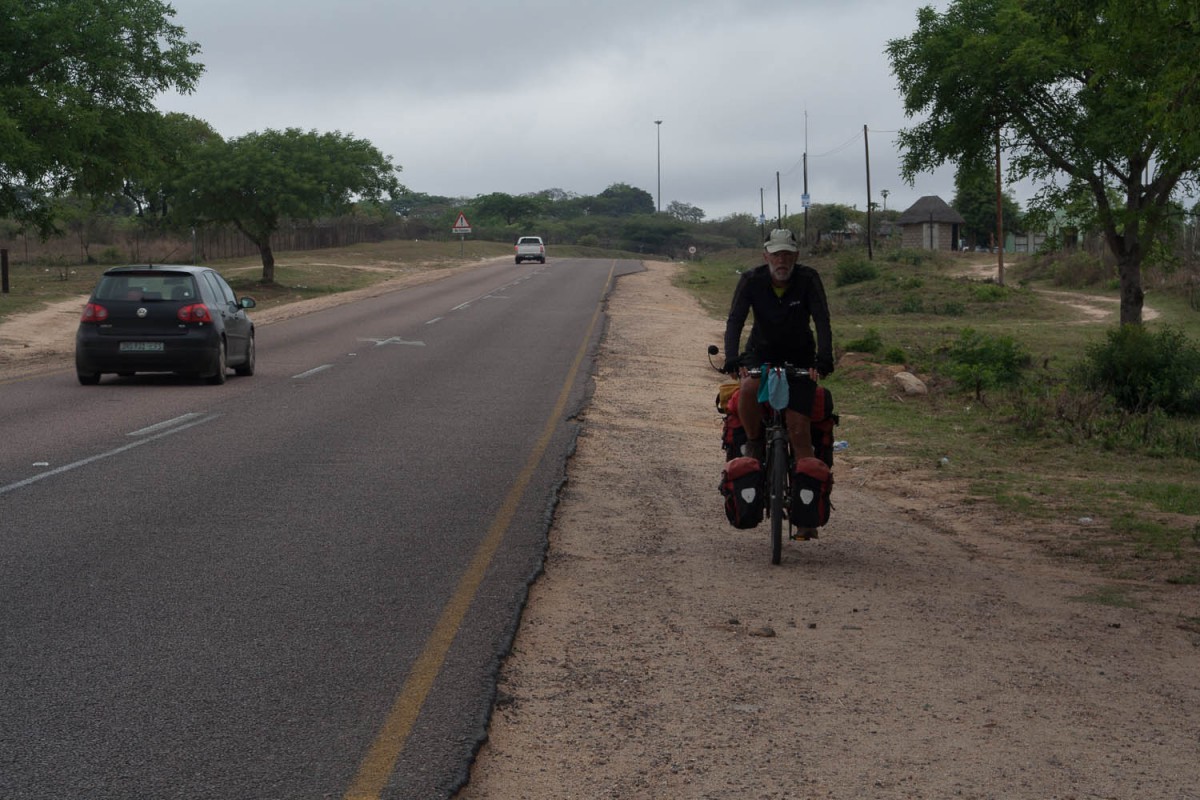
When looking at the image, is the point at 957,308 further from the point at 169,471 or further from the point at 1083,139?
the point at 169,471

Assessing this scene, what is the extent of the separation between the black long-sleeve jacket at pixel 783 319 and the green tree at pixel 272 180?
1687 inches

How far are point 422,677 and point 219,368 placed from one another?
1358 cm

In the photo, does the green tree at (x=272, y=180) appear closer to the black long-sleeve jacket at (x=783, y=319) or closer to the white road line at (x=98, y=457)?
the white road line at (x=98, y=457)

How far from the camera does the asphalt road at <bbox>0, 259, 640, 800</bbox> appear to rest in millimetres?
4766

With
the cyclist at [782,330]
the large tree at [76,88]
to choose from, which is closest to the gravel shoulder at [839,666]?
the cyclist at [782,330]

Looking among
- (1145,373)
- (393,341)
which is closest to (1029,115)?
(1145,373)

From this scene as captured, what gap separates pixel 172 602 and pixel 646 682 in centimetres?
259

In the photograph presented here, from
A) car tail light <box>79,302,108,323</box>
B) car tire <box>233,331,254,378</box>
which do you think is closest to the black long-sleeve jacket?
car tail light <box>79,302,108,323</box>

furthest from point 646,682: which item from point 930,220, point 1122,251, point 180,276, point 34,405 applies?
point 930,220

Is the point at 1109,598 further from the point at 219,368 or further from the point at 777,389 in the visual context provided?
the point at 219,368

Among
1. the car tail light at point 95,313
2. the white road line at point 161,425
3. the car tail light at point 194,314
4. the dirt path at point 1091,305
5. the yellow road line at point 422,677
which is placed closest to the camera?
the yellow road line at point 422,677

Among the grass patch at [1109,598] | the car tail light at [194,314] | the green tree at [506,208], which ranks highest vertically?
the green tree at [506,208]

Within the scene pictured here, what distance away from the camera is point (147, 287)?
18.4 metres

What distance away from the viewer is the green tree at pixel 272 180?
49.1m
